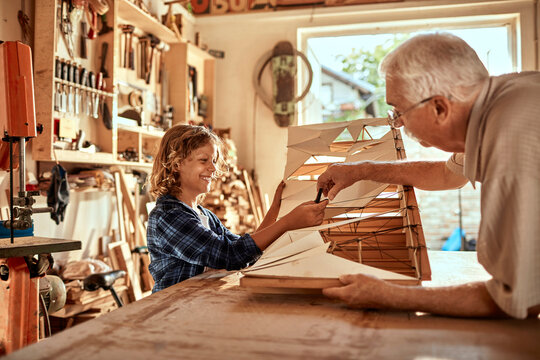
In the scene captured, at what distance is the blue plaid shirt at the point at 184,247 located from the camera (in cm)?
195

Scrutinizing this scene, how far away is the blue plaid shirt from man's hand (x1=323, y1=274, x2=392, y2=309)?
73 centimetres

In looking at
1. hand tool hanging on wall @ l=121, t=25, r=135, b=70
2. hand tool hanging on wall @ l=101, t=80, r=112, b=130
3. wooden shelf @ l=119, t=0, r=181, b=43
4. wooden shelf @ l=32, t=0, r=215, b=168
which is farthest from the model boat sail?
hand tool hanging on wall @ l=121, t=25, r=135, b=70

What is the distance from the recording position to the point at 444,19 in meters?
5.79

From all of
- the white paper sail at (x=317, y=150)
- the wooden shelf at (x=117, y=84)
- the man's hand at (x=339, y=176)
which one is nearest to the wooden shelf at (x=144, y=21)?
the wooden shelf at (x=117, y=84)

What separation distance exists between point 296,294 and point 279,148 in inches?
190

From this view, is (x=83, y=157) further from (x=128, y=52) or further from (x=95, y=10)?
(x=128, y=52)

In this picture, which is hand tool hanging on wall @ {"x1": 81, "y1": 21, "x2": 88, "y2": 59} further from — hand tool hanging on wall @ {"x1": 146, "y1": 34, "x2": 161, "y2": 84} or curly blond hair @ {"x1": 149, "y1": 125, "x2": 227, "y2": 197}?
curly blond hair @ {"x1": 149, "y1": 125, "x2": 227, "y2": 197}

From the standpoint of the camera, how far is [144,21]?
4.81m

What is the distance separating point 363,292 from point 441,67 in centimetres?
63

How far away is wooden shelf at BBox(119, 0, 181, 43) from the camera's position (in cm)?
443

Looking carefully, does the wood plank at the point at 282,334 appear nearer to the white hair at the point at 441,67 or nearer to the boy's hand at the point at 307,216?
the boy's hand at the point at 307,216

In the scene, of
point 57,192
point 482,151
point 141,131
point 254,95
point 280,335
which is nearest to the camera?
point 280,335

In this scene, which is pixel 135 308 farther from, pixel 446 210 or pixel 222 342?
pixel 446 210

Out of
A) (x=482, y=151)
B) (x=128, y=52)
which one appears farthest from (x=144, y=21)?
(x=482, y=151)
